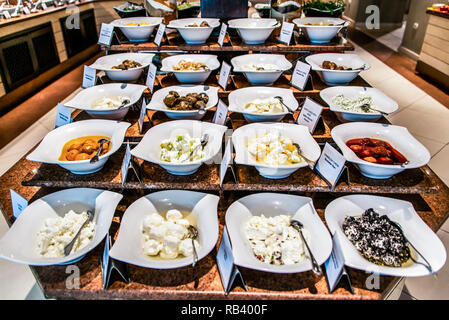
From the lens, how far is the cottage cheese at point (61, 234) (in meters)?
1.29

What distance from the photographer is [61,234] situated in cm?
137

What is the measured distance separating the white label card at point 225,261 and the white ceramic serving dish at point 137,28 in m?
1.79

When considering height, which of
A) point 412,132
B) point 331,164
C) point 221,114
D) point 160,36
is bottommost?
point 412,132

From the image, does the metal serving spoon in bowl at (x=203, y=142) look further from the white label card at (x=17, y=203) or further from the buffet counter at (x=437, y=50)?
the buffet counter at (x=437, y=50)

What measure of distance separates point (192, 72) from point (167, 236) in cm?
122

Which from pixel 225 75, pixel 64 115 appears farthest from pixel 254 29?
pixel 64 115

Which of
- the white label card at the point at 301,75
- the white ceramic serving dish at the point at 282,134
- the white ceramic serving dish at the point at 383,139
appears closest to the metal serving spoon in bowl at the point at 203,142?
the white ceramic serving dish at the point at 282,134

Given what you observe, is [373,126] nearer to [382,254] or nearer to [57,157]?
[382,254]

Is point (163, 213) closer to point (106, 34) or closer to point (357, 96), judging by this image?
point (357, 96)
